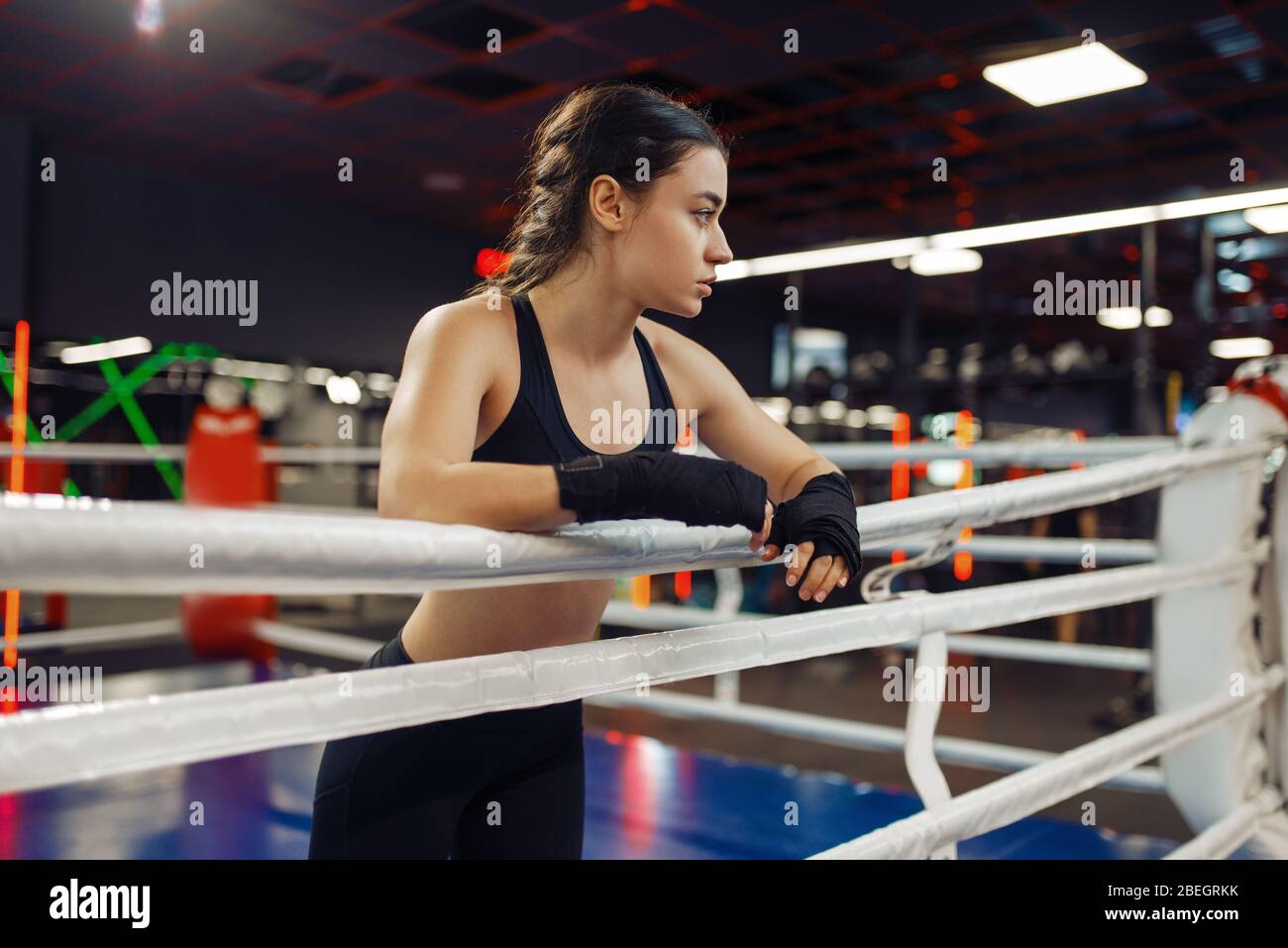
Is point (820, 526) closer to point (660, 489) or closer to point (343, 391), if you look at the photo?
point (660, 489)

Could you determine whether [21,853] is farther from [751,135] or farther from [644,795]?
[751,135]

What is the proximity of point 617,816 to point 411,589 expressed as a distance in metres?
1.66

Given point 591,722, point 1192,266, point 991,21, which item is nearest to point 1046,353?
point 1192,266

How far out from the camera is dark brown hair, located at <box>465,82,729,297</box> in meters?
1.09

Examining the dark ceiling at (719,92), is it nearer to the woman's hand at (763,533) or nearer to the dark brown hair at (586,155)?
the dark brown hair at (586,155)

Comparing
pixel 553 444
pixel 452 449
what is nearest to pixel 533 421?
pixel 553 444

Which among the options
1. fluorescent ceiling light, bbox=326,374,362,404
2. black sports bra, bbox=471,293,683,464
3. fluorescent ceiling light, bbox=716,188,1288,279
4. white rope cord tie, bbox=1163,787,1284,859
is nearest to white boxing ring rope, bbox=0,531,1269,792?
black sports bra, bbox=471,293,683,464

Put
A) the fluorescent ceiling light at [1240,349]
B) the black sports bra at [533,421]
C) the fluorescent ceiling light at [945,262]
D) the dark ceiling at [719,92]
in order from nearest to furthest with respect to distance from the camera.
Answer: the black sports bra at [533,421]
the dark ceiling at [719,92]
the fluorescent ceiling light at [945,262]
the fluorescent ceiling light at [1240,349]

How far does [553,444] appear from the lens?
1.05 metres

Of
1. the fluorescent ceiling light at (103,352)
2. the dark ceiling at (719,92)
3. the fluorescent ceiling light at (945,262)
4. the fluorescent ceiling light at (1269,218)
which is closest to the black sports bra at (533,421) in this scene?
the dark ceiling at (719,92)

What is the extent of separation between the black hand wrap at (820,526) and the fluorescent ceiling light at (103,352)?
7575 mm

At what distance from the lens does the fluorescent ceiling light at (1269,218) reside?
6715 millimetres

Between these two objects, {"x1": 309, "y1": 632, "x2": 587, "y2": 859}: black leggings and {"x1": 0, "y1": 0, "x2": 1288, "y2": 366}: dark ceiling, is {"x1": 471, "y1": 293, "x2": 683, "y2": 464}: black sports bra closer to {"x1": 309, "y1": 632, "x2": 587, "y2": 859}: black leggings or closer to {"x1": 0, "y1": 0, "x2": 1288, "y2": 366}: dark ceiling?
{"x1": 309, "y1": 632, "x2": 587, "y2": 859}: black leggings
